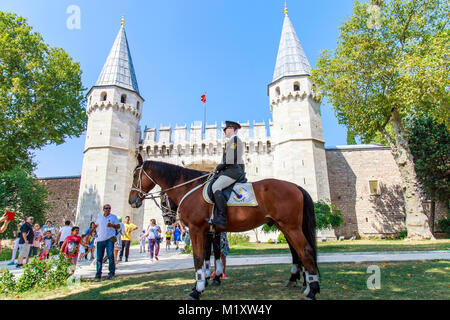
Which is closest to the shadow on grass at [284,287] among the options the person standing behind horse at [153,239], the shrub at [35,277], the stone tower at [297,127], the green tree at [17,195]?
the shrub at [35,277]

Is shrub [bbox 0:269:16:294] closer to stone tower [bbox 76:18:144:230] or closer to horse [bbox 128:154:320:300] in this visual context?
horse [bbox 128:154:320:300]

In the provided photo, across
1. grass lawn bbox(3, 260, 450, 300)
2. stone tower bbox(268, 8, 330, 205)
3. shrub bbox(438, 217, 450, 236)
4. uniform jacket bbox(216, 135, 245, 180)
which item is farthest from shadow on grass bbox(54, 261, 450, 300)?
shrub bbox(438, 217, 450, 236)

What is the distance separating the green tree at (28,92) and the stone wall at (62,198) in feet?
14.8

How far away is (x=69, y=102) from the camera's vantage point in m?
22.4

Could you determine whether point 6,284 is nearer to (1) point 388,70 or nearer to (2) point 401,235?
(1) point 388,70

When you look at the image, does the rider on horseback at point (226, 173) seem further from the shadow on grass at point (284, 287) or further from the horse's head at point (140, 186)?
the horse's head at point (140, 186)

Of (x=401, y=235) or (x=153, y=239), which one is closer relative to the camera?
(x=153, y=239)

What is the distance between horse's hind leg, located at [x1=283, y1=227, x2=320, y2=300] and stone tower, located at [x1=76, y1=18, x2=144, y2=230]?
20.2 meters

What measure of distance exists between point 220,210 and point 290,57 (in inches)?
942

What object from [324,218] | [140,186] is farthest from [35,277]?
[324,218]

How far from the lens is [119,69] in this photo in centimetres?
2591

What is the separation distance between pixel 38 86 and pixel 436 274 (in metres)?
25.6

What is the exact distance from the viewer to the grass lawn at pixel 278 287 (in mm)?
4160

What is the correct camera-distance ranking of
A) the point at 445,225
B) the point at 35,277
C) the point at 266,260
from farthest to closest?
the point at 445,225
the point at 266,260
the point at 35,277
